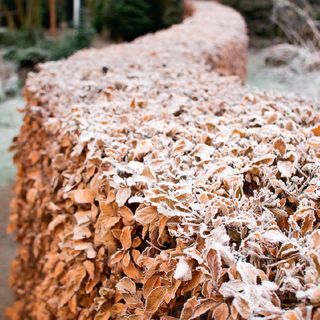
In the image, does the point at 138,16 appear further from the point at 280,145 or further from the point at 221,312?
the point at 221,312

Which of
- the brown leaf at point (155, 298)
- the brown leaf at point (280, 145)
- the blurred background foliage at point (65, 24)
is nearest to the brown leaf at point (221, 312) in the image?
the brown leaf at point (155, 298)

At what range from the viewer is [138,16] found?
47.1 feet

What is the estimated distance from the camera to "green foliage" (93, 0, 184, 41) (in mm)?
13734

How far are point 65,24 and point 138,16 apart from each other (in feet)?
12.9

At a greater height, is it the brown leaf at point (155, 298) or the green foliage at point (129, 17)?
the brown leaf at point (155, 298)

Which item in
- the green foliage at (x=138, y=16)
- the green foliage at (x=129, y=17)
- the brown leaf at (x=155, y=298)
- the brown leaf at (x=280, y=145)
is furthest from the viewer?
the green foliage at (x=129, y=17)

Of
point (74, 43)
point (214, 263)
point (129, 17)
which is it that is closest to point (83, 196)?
point (214, 263)

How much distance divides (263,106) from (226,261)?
1.61 m

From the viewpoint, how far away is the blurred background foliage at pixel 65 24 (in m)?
12.4

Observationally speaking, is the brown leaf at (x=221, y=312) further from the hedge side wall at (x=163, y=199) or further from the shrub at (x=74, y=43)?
the shrub at (x=74, y=43)

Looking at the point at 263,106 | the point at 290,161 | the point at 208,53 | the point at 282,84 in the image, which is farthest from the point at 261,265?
the point at 282,84

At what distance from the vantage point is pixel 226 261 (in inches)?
54.9

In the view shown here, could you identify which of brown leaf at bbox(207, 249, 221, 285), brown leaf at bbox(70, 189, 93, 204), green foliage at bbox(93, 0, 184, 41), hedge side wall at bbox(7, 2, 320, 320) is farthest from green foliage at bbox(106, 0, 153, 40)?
brown leaf at bbox(207, 249, 221, 285)

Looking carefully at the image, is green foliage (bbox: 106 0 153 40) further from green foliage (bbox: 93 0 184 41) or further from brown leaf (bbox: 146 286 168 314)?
brown leaf (bbox: 146 286 168 314)
